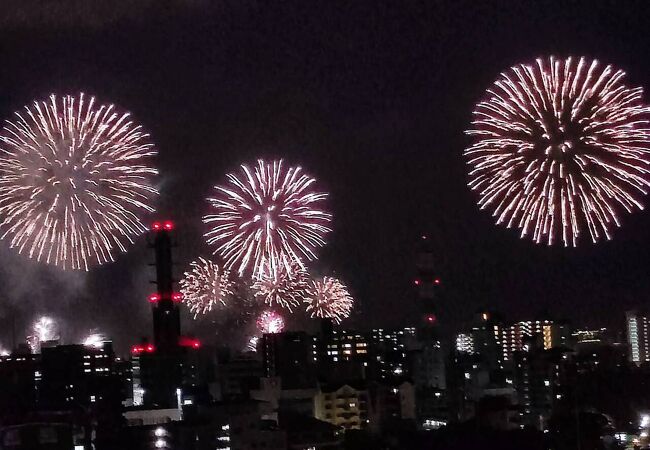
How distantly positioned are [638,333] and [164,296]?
4228cm

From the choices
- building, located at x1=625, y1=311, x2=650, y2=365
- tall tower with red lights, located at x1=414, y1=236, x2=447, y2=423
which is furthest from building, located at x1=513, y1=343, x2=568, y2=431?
building, located at x1=625, y1=311, x2=650, y2=365

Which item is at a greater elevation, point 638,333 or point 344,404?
point 638,333

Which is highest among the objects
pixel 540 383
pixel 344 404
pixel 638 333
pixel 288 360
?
pixel 638 333

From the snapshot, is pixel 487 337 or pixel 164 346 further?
pixel 487 337

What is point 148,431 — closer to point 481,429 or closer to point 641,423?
point 481,429

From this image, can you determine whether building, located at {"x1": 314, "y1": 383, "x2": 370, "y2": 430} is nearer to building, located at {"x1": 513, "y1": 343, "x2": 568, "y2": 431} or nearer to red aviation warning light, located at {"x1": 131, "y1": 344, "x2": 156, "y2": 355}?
building, located at {"x1": 513, "y1": 343, "x2": 568, "y2": 431}

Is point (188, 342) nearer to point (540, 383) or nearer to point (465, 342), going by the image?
point (540, 383)

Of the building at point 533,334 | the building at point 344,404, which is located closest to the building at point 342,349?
the building at point 533,334

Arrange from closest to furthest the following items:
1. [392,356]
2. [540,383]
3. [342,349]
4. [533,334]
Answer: [540,383]
[342,349]
[392,356]
[533,334]

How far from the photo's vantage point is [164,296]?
149 feet

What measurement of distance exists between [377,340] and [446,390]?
20619 mm

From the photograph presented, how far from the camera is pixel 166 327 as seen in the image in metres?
45.7

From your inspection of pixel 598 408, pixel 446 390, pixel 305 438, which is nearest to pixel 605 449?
pixel 305 438

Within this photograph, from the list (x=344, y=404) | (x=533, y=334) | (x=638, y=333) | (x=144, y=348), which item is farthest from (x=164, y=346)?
(x=638, y=333)
